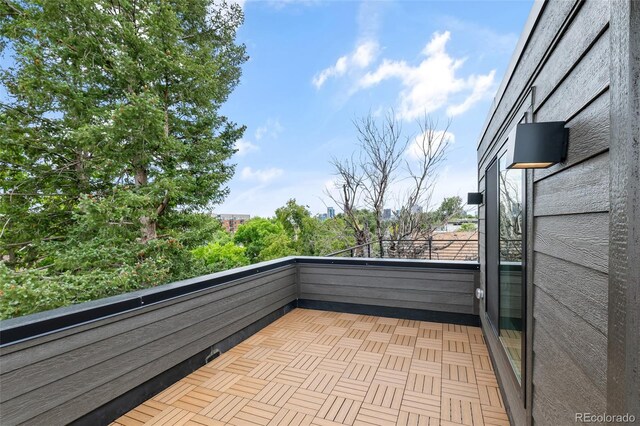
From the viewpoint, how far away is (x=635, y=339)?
1.90 feet

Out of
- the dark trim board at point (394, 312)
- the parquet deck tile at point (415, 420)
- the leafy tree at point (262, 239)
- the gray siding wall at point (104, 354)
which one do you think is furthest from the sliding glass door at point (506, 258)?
the leafy tree at point (262, 239)

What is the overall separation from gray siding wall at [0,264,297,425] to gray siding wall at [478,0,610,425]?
228cm

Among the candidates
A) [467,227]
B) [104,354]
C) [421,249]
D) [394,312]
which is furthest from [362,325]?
[467,227]

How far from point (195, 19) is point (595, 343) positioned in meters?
9.26

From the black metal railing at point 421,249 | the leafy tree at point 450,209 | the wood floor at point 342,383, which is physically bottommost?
the wood floor at point 342,383

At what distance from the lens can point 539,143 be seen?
1.00 m

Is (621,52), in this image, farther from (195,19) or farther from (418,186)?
(195,19)

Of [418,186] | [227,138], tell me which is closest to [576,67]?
[418,186]

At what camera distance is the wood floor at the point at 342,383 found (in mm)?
1857

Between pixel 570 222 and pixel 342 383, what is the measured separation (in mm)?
1916

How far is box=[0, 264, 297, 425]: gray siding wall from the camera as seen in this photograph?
1.44 m

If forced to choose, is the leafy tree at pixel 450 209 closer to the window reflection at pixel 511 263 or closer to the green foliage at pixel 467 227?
the green foliage at pixel 467 227

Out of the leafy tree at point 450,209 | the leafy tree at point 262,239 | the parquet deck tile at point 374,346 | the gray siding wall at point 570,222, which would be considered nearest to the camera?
the gray siding wall at point 570,222

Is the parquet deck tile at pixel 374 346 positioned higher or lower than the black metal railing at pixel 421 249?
lower
